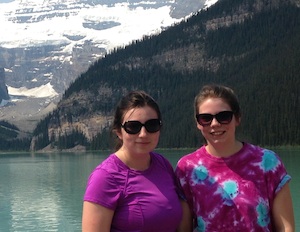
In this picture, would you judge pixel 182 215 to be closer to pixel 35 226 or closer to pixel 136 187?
pixel 136 187

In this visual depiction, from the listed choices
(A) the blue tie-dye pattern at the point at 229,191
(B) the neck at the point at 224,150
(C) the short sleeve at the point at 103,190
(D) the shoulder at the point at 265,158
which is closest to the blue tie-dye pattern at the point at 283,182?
(D) the shoulder at the point at 265,158

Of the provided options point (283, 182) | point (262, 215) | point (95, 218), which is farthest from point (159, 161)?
point (283, 182)

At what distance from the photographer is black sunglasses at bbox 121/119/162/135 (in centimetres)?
715

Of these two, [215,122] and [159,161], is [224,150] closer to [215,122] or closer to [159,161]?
[215,122]

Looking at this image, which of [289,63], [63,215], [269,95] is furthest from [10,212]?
[289,63]

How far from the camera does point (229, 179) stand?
727 centimetres

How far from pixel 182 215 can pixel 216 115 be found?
3.86 feet

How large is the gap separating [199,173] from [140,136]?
81 centimetres

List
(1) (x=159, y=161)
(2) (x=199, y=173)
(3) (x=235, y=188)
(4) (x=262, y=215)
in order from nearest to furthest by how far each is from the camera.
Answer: (4) (x=262, y=215) → (3) (x=235, y=188) → (2) (x=199, y=173) → (1) (x=159, y=161)

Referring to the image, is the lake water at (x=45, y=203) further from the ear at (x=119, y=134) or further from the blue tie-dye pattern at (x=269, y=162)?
the ear at (x=119, y=134)

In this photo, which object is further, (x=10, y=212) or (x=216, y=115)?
(x=10, y=212)

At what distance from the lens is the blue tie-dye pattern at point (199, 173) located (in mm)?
7348

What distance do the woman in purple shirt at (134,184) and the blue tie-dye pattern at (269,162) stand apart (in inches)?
39.1

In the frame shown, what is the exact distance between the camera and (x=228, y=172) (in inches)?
287
